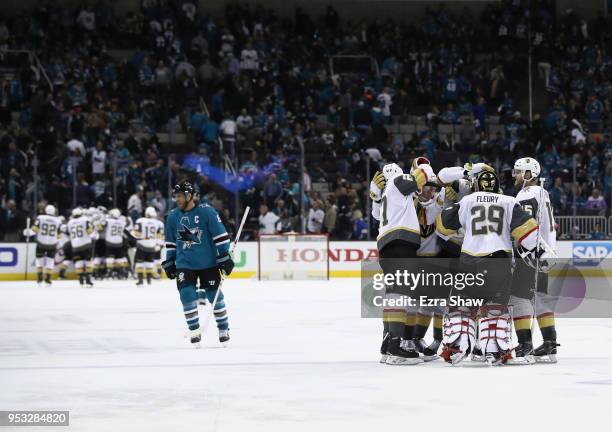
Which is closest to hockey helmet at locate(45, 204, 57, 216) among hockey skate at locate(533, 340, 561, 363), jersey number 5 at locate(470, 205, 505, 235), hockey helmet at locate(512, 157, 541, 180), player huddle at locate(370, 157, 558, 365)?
player huddle at locate(370, 157, 558, 365)

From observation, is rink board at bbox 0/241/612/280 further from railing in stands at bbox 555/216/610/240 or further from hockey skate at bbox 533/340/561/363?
hockey skate at bbox 533/340/561/363

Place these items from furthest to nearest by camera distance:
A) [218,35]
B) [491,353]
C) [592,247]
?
[218,35], [592,247], [491,353]

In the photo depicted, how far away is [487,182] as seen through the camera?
10.5 meters

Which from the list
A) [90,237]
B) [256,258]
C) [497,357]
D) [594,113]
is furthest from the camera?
[594,113]

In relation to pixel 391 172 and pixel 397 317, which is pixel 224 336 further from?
pixel 391 172

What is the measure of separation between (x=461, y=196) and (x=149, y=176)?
16.2 meters

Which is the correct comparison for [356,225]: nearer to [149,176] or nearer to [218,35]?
[149,176]

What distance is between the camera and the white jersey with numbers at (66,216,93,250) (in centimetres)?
2536

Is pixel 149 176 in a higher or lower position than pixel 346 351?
higher

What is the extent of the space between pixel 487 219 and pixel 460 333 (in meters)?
0.98

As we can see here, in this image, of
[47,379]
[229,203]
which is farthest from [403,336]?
[229,203]

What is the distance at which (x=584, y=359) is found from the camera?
427 inches

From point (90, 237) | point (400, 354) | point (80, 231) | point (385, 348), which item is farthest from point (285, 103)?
point (400, 354)

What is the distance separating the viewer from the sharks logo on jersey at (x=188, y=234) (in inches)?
489
